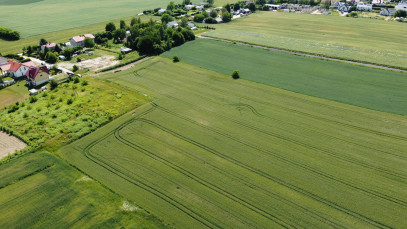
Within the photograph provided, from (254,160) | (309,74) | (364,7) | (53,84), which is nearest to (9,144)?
(53,84)

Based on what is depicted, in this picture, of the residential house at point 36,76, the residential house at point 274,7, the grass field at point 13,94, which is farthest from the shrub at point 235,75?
the residential house at point 274,7

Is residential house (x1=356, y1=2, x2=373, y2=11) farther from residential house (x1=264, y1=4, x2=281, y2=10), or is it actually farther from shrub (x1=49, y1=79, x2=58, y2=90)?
shrub (x1=49, y1=79, x2=58, y2=90)

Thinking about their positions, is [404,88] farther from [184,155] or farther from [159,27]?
[159,27]

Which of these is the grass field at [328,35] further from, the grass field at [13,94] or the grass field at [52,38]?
the grass field at [13,94]

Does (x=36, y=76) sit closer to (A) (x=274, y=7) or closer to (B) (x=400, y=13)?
(A) (x=274, y=7)

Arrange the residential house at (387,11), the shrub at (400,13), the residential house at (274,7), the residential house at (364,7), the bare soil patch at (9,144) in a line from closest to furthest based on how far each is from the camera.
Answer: the bare soil patch at (9,144)
the shrub at (400,13)
the residential house at (387,11)
the residential house at (364,7)
the residential house at (274,7)

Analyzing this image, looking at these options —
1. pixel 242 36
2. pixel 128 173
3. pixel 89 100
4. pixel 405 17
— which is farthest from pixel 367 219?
pixel 405 17
